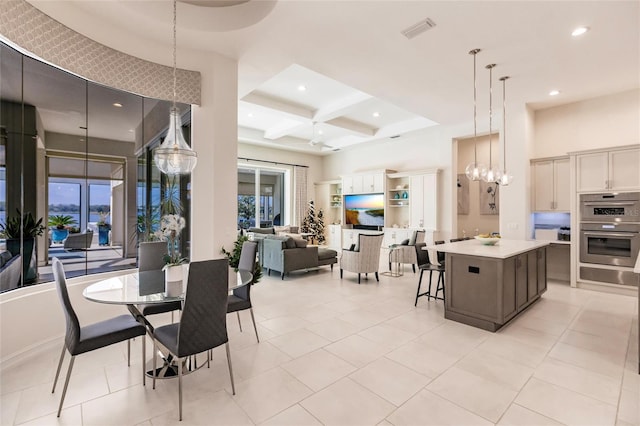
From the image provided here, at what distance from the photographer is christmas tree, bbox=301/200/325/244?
10117 mm

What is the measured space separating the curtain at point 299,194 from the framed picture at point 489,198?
17.3 feet

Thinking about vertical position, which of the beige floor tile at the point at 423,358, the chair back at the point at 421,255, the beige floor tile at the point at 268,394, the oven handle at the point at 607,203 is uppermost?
the oven handle at the point at 607,203

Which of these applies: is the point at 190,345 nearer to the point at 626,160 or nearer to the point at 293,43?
the point at 293,43

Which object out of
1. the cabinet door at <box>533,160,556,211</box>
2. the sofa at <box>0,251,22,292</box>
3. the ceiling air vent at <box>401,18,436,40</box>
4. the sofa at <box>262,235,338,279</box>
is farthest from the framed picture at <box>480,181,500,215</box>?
the sofa at <box>0,251,22,292</box>

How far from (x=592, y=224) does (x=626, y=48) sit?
2566 mm

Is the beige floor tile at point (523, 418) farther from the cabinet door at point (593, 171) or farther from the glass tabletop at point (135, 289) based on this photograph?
the cabinet door at point (593, 171)

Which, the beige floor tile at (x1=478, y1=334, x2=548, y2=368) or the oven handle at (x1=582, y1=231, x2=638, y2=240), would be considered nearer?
the beige floor tile at (x1=478, y1=334, x2=548, y2=368)

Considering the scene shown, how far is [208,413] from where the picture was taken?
202cm

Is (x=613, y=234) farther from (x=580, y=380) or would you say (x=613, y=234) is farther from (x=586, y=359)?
(x=580, y=380)

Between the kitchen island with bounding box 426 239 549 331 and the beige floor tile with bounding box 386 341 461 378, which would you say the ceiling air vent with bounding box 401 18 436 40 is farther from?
the beige floor tile with bounding box 386 341 461 378

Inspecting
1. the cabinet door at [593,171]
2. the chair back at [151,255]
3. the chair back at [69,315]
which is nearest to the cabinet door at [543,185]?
the cabinet door at [593,171]

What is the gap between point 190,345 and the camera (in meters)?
2.08

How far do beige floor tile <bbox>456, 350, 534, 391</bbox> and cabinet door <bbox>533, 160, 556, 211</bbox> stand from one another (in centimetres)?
414

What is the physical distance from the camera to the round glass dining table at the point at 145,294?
2.07 meters
